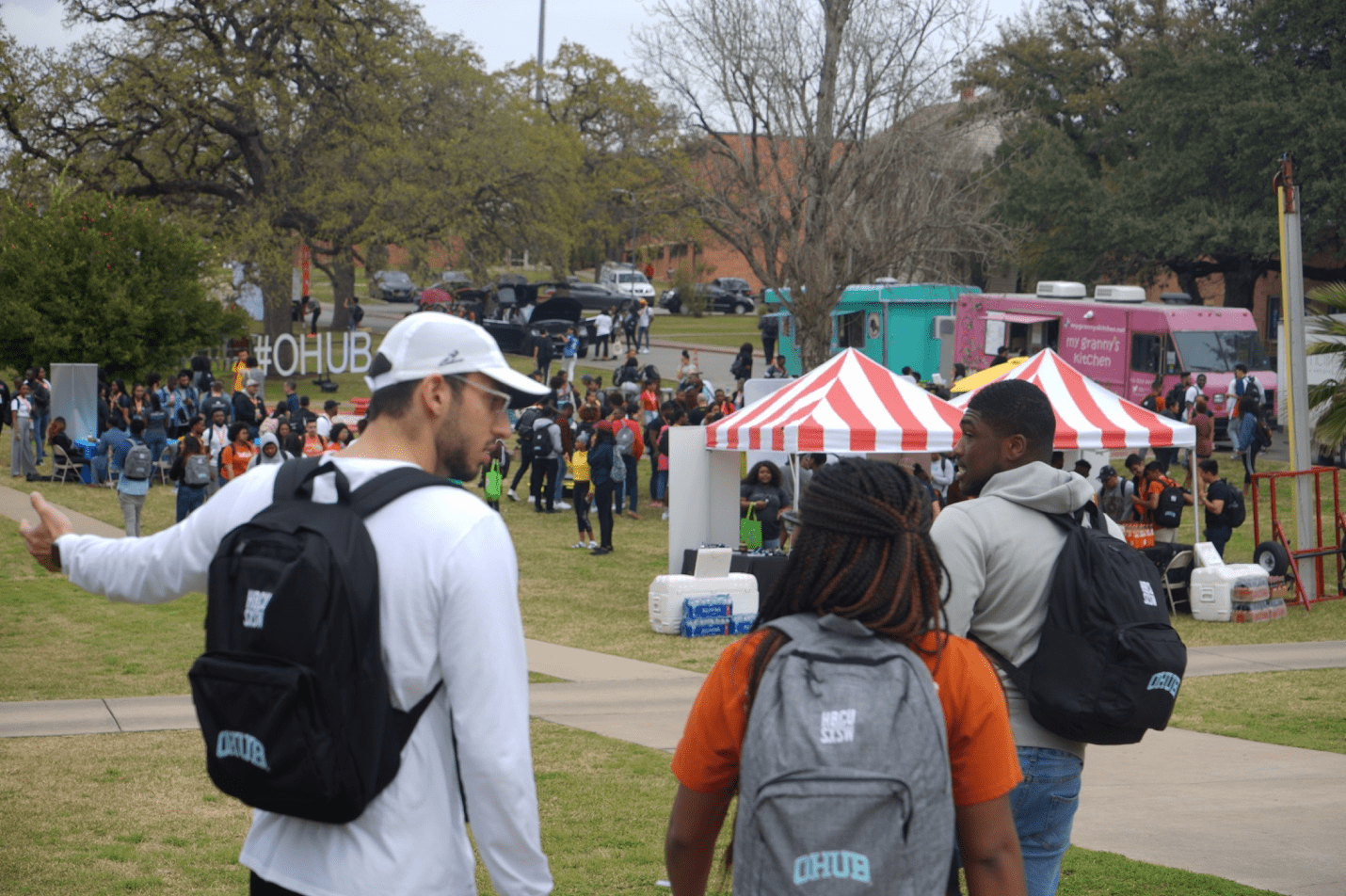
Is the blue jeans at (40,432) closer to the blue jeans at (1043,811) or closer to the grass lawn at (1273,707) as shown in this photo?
the grass lawn at (1273,707)

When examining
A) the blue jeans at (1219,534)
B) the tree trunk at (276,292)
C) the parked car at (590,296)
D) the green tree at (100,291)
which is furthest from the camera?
the parked car at (590,296)

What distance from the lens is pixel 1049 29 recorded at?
4944 cm

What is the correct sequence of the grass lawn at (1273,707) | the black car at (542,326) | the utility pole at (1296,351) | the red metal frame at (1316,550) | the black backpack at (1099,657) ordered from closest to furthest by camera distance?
the black backpack at (1099,657) → the grass lawn at (1273,707) → the utility pole at (1296,351) → the red metal frame at (1316,550) → the black car at (542,326)

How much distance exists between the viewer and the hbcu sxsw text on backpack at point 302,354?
3491cm

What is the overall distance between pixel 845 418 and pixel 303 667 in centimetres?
1269

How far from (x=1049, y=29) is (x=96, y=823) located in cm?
4921

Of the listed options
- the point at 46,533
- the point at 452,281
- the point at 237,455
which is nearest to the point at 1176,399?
the point at 237,455

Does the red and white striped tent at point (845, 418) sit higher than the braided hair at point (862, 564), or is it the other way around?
the red and white striped tent at point (845, 418)

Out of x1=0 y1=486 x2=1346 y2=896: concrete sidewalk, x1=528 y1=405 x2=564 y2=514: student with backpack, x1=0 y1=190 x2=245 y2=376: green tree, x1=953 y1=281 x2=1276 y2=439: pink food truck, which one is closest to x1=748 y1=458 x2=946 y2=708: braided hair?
x1=0 y1=486 x2=1346 y2=896: concrete sidewalk

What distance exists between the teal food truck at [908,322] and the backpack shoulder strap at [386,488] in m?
30.2

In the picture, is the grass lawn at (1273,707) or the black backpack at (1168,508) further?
the black backpack at (1168,508)

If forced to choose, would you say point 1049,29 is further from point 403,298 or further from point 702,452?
point 702,452

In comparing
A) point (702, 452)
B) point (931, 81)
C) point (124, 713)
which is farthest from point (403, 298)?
point (124, 713)

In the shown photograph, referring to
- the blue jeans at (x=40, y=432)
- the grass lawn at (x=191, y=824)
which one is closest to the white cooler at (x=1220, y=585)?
the grass lawn at (x=191, y=824)
